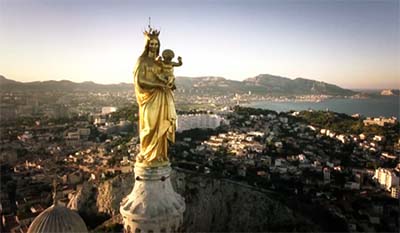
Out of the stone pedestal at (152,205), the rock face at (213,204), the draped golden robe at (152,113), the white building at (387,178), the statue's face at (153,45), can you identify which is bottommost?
the rock face at (213,204)

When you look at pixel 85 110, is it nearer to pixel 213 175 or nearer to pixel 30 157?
pixel 30 157

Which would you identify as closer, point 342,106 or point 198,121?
point 198,121

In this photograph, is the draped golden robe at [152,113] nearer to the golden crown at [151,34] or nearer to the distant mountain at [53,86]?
the golden crown at [151,34]

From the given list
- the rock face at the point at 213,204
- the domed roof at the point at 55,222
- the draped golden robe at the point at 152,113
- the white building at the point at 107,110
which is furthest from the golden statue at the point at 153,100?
the white building at the point at 107,110

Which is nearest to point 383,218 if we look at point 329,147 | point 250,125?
point 329,147

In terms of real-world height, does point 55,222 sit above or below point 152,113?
below

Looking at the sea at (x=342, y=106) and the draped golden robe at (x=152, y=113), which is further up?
the draped golden robe at (x=152, y=113)

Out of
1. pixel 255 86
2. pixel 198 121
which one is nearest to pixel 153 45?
pixel 198 121

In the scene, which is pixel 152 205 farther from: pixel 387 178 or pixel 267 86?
pixel 267 86
